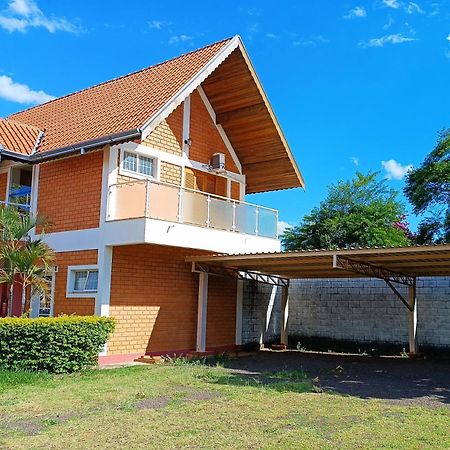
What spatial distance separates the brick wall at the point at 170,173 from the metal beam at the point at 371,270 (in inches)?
201

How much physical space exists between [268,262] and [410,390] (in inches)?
240

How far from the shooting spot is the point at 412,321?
55.3ft

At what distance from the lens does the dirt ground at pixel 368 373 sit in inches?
392

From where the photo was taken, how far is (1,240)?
13453mm

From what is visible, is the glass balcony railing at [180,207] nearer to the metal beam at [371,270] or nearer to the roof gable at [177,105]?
the roof gable at [177,105]

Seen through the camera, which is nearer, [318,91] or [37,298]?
[37,298]

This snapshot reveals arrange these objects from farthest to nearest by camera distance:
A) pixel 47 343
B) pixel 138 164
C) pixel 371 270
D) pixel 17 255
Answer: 1. pixel 371 270
2. pixel 138 164
3. pixel 17 255
4. pixel 47 343

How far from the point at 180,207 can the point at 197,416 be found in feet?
24.5

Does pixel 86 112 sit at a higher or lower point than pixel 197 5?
lower

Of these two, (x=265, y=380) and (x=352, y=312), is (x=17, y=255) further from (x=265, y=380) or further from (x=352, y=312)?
(x=352, y=312)

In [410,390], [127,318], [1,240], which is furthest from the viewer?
[127,318]

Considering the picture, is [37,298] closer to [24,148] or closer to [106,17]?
[24,148]

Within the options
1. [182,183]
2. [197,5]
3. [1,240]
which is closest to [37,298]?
[1,240]

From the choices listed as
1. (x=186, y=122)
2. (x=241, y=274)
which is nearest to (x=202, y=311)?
(x=241, y=274)
